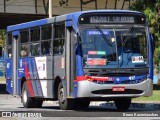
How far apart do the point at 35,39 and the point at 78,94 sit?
4.30 m

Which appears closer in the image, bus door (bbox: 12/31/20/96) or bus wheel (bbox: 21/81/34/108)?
bus wheel (bbox: 21/81/34/108)

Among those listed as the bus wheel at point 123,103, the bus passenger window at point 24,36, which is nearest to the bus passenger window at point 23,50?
the bus passenger window at point 24,36

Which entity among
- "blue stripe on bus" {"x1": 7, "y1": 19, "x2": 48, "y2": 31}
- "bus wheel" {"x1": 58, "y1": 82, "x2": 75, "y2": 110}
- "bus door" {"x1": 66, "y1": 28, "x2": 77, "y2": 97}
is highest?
"blue stripe on bus" {"x1": 7, "y1": 19, "x2": 48, "y2": 31}

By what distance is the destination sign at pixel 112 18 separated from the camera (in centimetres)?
1955

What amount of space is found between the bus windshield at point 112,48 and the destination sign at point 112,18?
26 centimetres

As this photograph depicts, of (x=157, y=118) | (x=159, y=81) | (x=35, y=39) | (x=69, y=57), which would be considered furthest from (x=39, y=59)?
(x=159, y=81)

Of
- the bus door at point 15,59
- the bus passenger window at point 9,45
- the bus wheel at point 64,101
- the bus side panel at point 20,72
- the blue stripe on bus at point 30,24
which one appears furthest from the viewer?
the bus passenger window at point 9,45

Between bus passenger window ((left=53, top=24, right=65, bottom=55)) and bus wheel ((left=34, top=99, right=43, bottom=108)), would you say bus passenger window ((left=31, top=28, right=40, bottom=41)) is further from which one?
bus wheel ((left=34, top=99, right=43, bottom=108))

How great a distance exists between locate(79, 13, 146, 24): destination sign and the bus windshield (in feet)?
0.85

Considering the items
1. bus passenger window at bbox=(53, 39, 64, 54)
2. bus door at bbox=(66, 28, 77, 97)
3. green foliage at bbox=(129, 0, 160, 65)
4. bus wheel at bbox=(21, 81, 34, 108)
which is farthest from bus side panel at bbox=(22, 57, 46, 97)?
green foliage at bbox=(129, 0, 160, 65)

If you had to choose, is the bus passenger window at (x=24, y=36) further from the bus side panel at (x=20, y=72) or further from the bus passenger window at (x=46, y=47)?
the bus passenger window at (x=46, y=47)

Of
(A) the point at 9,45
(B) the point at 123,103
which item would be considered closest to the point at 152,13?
(A) the point at 9,45

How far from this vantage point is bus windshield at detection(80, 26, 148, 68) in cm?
1916

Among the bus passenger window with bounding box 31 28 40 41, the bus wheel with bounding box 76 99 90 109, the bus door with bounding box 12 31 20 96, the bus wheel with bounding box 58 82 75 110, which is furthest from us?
the bus door with bounding box 12 31 20 96
